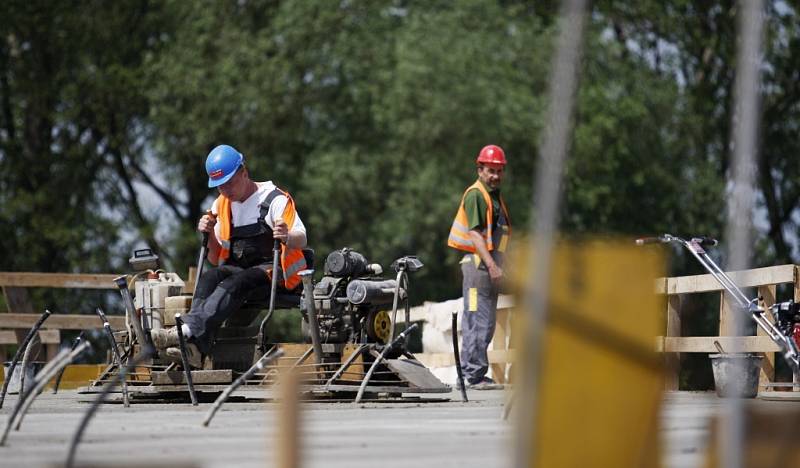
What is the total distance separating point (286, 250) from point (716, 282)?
3145mm

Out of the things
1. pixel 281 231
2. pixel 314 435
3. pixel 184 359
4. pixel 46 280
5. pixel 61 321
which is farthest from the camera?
pixel 61 321

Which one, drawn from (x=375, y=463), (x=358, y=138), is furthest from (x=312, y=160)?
(x=375, y=463)

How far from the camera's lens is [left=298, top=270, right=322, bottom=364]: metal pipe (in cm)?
986

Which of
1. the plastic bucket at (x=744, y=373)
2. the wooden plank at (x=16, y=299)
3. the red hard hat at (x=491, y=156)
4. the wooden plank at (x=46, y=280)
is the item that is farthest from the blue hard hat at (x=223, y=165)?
the wooden plank at (x=16, y=299)

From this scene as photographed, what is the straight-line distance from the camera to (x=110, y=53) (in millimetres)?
32031

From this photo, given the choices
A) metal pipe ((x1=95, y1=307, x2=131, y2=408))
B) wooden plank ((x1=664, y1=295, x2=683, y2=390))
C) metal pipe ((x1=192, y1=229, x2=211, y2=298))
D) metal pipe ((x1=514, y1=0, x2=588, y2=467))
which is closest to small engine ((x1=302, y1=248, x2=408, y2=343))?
metal pipe ((x1=192, y1=229, x2=211, y2=298))

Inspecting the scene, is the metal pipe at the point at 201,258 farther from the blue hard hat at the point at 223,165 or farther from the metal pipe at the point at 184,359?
the metal pipe at the point at 184,359

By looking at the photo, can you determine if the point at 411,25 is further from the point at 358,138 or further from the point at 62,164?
the point at 62,164

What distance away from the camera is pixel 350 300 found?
1030 centimetres

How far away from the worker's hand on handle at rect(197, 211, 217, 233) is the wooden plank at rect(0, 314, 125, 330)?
19.8 ft

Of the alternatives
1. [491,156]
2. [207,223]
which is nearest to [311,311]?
[207,223]

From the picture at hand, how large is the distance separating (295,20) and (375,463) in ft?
78.7

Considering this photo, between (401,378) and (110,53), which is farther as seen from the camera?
(110,53)

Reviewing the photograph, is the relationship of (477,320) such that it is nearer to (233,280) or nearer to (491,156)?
(491,156)
